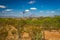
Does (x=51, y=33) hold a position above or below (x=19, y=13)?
below

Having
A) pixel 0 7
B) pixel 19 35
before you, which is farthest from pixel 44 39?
pixel 0 7

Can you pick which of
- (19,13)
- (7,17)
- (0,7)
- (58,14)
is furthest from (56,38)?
(0,7)

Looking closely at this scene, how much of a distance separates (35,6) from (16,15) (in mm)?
336

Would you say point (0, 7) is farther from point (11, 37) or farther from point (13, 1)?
point (11, 37)

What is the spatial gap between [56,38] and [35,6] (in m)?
0.59

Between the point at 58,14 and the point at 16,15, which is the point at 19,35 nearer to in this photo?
the point at 16,15

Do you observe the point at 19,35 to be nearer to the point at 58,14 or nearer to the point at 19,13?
the point at 19,13

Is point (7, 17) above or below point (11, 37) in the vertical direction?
above

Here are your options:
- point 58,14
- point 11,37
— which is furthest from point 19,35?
point 58,14

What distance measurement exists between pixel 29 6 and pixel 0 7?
1.54 feet

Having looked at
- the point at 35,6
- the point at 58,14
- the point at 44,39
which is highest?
the point at 35,6

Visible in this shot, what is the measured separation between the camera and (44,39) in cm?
210

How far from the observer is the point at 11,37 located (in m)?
2.17

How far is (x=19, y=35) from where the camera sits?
217 cm
